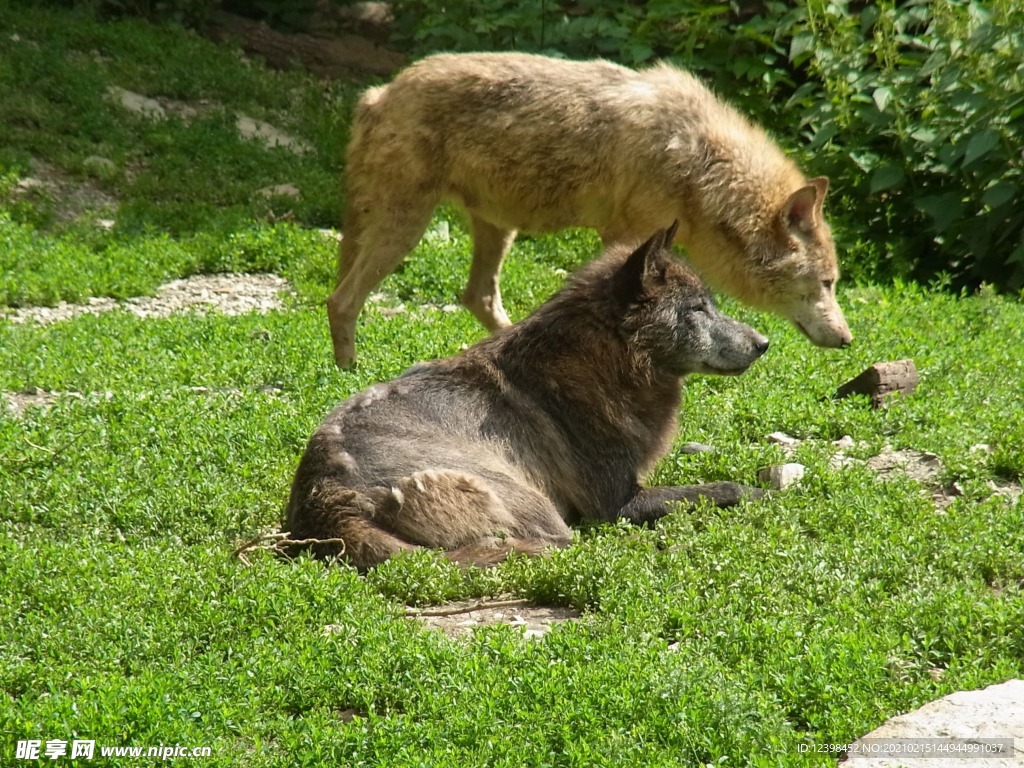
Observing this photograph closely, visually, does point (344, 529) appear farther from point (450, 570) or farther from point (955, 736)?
point (955, 736)

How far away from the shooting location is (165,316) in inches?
398

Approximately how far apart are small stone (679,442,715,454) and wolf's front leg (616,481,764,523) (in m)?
0.65

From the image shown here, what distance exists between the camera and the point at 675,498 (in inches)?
250

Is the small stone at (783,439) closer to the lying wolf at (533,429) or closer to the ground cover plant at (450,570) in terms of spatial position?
the ground cover plant at (450,570)

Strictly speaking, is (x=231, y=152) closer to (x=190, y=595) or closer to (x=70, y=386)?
(x=70, y=386)

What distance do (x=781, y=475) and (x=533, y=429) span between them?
1362mm

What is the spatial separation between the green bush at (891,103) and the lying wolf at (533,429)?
4.65 m

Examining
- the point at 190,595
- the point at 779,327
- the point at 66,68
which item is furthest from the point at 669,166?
the point at 66,68

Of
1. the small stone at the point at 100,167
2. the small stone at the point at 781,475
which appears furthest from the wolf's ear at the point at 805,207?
the small stone at the point at 100,167

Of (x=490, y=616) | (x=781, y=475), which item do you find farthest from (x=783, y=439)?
(x=490, y=616)

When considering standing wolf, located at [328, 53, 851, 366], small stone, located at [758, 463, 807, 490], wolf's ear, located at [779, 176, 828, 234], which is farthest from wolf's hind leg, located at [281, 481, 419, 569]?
wolf's ear, located at [779, 176, 828, 234]

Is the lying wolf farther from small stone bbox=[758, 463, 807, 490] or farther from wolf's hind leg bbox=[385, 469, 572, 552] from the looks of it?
small stone bbox=[758, 463, 807, 490]

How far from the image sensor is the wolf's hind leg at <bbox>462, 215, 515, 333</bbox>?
9.58 metres

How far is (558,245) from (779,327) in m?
2.73
